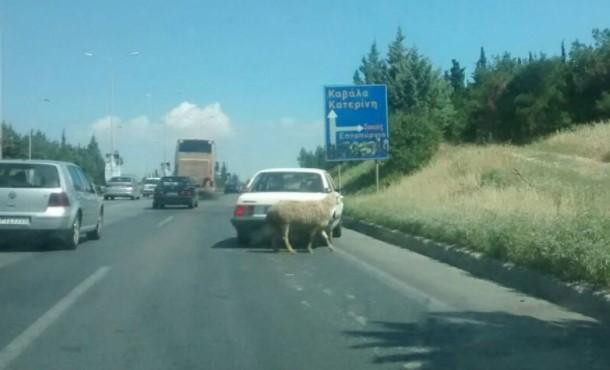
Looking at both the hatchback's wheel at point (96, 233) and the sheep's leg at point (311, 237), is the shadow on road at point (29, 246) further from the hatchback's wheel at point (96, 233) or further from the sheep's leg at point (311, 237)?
the sheep's leg at point (311, 237)

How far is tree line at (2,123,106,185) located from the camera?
166 ft

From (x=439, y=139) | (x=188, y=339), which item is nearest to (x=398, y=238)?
(x=188, y=339)

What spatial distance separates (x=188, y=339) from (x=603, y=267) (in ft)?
16.5

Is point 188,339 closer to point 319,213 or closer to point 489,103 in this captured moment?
point 319,213

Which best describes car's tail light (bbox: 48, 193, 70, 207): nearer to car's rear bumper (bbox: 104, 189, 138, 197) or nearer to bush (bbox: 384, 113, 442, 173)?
bush (bbox: 384, 113, 442, 173)

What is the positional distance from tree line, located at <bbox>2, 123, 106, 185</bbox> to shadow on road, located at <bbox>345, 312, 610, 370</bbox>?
115 ft

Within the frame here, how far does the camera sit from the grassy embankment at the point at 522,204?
12.4 metres

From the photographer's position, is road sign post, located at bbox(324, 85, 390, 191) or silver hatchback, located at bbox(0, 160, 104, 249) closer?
Result: silver hatchback, located at bbox(0, 160, 104, 249)

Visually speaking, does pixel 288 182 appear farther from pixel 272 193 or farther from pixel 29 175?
pixel 29 175

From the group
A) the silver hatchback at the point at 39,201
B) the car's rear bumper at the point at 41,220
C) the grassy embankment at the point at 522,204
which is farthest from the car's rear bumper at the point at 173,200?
the car's rear bumper at the point at 41,220

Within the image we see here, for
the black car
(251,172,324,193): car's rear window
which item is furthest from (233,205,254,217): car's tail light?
the black car

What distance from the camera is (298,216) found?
17.8m

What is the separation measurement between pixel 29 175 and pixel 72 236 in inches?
57.0

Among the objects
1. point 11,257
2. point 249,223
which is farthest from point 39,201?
point 249,223
